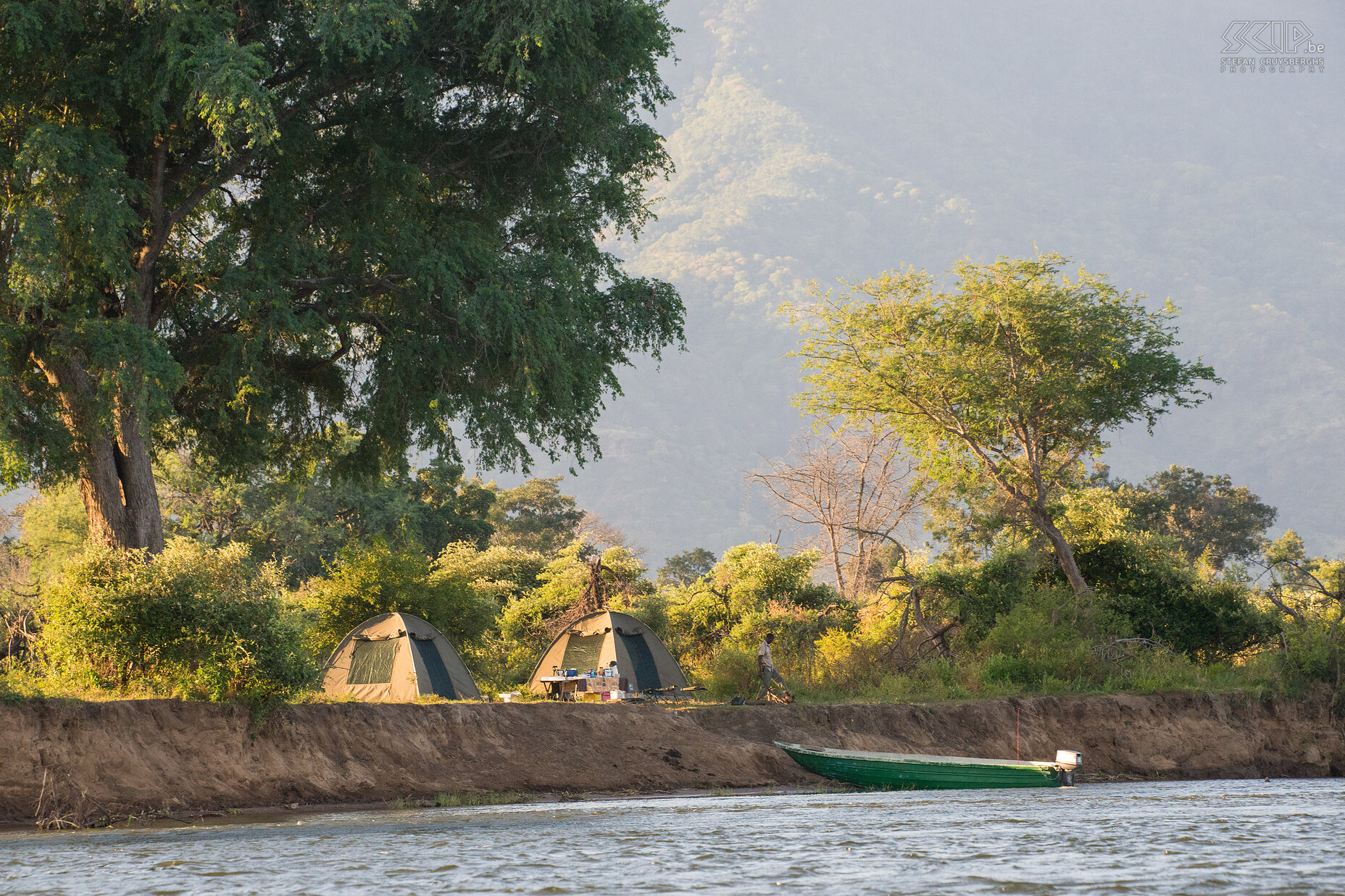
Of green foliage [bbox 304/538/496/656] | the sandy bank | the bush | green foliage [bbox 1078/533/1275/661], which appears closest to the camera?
the sandy bank

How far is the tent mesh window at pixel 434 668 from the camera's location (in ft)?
74.4

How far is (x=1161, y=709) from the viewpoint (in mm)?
25469

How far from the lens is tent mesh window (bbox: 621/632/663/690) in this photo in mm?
25609

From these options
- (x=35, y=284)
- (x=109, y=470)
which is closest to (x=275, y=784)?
(x=109, y=470)

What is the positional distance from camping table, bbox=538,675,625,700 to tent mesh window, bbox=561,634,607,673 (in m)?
2.31

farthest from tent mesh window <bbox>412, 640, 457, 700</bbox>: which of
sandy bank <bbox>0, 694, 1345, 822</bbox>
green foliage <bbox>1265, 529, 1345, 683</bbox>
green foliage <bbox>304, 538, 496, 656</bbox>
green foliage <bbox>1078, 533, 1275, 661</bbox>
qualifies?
green foliage <bbox>1265, 529, 1345, 683</bbox>

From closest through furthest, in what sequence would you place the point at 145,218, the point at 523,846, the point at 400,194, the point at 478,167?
the point at 523,846 < the point at 145,218 < the point at 400,194 < the point at 478,167

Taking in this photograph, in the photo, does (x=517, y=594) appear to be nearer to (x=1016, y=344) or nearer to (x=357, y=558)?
(x=357, y=558)

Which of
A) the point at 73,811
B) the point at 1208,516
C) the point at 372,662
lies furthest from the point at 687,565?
the point at 73,811

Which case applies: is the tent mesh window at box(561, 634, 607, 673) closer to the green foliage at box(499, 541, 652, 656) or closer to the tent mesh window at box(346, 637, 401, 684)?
the green foliage at box(499, 541, 652, 656)

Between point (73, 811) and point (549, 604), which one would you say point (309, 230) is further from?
point (549, 604)

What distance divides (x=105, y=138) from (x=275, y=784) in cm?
981

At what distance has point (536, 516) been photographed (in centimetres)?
7688

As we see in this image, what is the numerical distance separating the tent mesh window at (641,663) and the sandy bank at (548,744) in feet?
12.9
